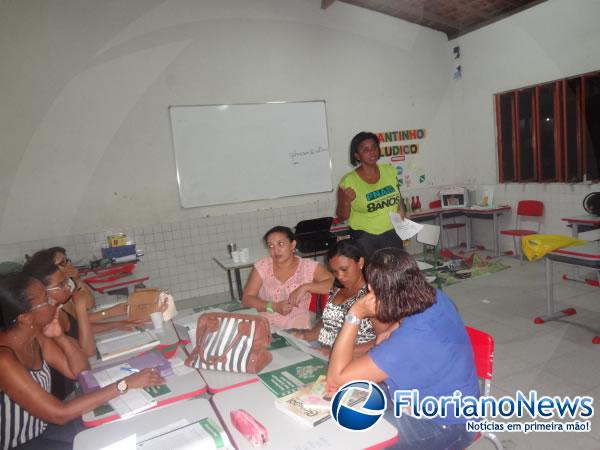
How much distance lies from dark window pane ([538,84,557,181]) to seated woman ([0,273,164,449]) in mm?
5837

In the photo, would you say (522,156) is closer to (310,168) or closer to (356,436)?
(310,168)

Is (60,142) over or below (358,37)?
below

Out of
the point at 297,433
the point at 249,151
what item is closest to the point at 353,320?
the point at 297,433

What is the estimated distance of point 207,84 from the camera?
5.29m

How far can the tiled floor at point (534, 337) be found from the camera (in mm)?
2346

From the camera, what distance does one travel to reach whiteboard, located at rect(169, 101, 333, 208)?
5.23 m

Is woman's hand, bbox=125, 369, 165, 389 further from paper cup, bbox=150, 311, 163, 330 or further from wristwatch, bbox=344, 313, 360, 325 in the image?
wristwatch, bbox=344, 313, 360, 325

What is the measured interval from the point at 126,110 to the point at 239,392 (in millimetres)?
4302

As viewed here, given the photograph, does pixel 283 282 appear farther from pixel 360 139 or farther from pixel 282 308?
pixel 360 139

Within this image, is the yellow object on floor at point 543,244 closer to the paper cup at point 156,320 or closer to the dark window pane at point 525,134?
the dark window pane at point 525,134

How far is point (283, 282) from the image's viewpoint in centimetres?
268

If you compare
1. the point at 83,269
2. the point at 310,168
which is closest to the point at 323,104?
the point at 310,168

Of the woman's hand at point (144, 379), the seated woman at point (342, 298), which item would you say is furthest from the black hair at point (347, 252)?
the woman's hand at point (144, 379)

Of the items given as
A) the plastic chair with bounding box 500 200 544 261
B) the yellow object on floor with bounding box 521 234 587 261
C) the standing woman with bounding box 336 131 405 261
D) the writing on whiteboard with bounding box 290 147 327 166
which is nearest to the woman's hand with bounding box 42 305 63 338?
the standing woman with bounding box 336 131 405 261
